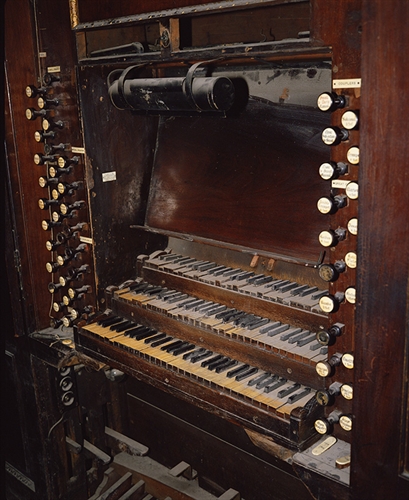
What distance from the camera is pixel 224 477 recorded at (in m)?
3.71

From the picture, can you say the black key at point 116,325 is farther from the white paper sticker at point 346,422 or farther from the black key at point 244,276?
the white paper sticker at point 346,422

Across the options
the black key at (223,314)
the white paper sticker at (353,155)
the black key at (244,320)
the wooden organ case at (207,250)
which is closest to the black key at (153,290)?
the wooden organ case at (207,250)

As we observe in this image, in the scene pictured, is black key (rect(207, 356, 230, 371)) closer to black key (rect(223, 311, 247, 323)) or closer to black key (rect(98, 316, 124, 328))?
black key (rect(223, 311, 247, 323))

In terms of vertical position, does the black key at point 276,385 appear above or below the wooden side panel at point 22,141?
below

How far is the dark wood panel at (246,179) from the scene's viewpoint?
9.13 ft

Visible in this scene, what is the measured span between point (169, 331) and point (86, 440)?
1.65 m

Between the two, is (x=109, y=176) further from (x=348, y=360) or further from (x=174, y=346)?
(x=348, y=360)

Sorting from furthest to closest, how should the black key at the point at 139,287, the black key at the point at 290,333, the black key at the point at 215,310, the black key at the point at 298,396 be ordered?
the black key at the point at 139,287 → the black key at the point at 215,310 → the black key at the point at 290,333 → the black key at the point at 298,396

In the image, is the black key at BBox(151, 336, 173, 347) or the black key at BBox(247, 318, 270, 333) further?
the black key at BBox(151, 336, 173, 347)

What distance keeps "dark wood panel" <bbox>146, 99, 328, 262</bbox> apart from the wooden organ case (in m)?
0.01

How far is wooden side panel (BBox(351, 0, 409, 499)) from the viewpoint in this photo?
1.74 meters

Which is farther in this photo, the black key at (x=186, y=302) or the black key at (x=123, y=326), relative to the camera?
the black key at (x=123, y=326)

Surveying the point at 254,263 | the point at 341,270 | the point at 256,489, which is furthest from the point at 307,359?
the point at 256,489

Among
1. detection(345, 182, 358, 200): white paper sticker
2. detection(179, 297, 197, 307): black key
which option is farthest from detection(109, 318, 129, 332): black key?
detection(345, 182, 358, 200): white paper sticker
